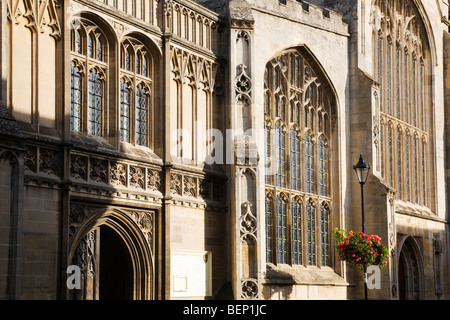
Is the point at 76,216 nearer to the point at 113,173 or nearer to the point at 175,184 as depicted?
the point at 113,173

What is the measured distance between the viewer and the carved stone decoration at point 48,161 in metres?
16.3

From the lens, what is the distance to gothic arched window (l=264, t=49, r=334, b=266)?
78.0 feet

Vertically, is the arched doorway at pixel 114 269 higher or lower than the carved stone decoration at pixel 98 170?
lower

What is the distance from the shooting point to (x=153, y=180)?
763 inches

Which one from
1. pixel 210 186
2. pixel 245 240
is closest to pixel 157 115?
pixel 210 186

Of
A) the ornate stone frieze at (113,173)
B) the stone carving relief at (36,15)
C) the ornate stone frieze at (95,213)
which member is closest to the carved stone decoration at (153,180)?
the ornate stone frieze at (113,173)

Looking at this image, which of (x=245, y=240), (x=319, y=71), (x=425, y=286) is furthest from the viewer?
(x=425, y=286)

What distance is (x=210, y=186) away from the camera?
2122cm

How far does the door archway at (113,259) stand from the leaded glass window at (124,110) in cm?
180

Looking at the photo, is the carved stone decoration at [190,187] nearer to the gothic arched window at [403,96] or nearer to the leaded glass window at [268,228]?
the leaded glass window at [268,228]
